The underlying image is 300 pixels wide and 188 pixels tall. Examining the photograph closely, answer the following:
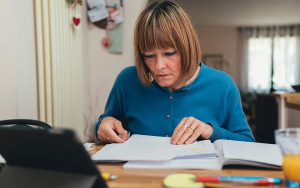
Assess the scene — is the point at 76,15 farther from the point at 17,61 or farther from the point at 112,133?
the point at 112,133

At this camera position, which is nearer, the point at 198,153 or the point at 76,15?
the point at 198,153

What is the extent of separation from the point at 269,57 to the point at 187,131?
26.6 feet

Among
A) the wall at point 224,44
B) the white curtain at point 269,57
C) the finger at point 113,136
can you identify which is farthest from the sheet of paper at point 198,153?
the wall at point 224,44

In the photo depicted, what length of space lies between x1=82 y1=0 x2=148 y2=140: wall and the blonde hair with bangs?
5.03ft

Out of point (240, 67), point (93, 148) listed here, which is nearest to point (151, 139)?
point (93, 148)

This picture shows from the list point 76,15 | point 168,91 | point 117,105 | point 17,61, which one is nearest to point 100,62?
point 76,15

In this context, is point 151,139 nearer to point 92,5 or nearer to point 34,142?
point 34,142

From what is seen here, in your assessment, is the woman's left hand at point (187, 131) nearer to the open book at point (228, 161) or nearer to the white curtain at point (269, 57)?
the open book at point (228, 161)

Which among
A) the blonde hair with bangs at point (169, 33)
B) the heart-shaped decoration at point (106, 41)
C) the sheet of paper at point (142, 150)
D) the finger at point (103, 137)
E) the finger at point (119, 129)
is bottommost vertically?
the finger at point (103, 137)

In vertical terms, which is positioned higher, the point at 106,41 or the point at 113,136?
the point at 106,41

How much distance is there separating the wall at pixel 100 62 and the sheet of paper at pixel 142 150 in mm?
1776

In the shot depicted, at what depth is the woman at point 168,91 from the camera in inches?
39.0

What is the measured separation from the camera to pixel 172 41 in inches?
39.1

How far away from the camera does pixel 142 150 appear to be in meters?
0.74
